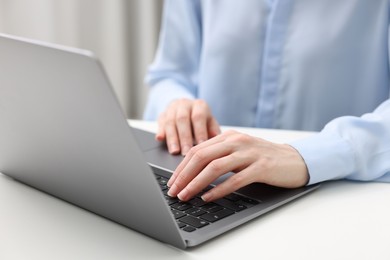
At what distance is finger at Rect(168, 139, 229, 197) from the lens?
0.73 metres

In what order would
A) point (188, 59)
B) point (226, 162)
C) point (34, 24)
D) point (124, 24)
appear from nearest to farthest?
point (226, 162) < point (188, 59) < point (34, 24) < point (124, 24)

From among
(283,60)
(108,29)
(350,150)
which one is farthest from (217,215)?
(108,29)

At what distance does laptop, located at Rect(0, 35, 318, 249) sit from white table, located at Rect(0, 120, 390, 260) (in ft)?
0.04

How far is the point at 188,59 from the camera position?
145 centimetres

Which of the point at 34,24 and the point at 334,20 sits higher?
the point at 334,20

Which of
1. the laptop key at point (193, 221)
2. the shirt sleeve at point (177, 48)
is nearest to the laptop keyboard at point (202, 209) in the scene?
the laptop key at point (193, 221)

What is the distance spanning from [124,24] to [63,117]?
176 centimetres

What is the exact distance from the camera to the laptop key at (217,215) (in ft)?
2.18

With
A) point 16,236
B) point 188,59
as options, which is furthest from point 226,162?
point 188,59

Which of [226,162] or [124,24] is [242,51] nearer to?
[226,162]

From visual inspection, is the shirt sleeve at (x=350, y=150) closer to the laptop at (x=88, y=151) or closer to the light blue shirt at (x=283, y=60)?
the laptop at (x=88, y=151)

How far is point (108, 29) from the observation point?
224 cm

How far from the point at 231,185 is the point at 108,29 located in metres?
1.62

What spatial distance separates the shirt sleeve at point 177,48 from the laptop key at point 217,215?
716mm
